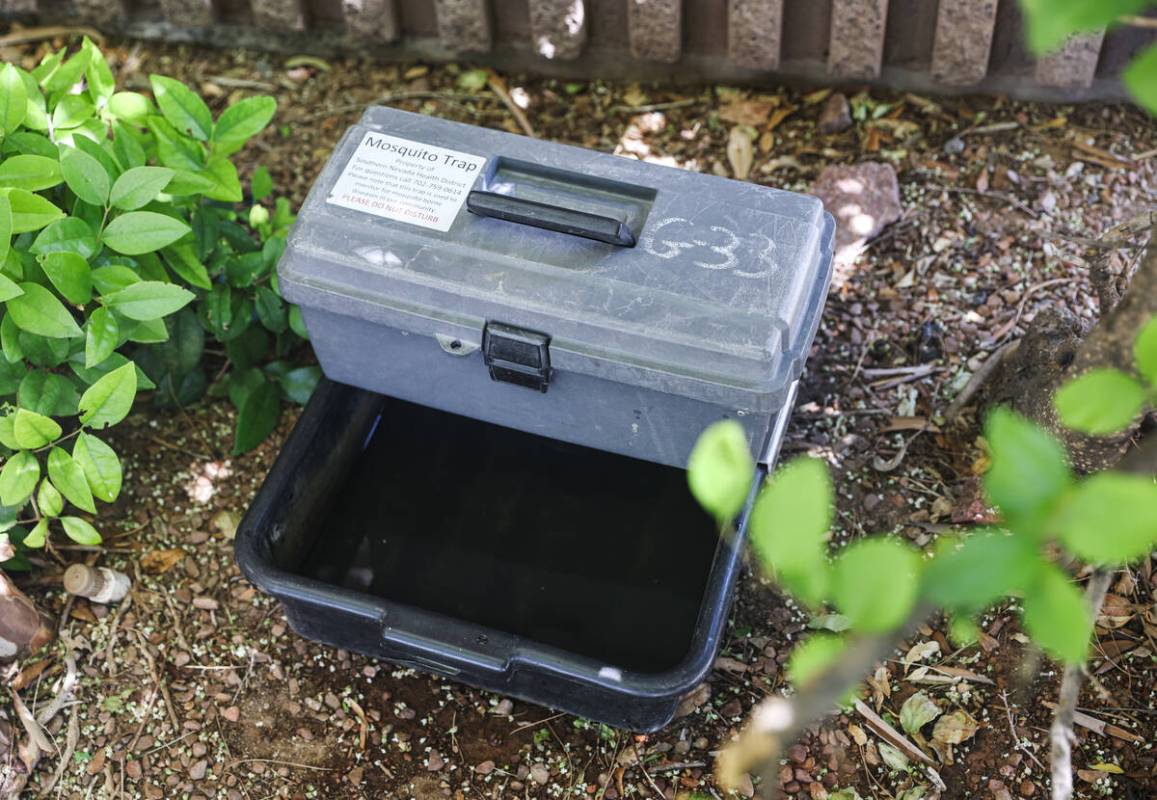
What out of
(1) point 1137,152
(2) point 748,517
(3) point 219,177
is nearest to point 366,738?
(2) point 748,517

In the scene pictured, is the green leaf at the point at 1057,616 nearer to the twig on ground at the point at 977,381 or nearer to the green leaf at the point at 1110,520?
the green leaf at the point at 1110,520

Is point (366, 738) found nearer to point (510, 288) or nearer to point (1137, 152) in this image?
point (510, 288)

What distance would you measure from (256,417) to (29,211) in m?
0.61

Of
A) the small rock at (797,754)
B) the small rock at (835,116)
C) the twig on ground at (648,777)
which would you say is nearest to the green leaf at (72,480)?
the twig on ground at (648,777)

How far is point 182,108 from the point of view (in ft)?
6.02

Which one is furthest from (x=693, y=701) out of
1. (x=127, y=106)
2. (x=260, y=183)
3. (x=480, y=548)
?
(x=127, y=106)

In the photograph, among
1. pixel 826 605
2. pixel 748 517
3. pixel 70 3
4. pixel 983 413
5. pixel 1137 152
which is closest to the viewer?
pixel 748 517

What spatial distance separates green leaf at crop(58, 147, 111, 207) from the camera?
5.34 feet

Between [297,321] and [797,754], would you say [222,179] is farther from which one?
[797,754]

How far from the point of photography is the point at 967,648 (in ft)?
6.05

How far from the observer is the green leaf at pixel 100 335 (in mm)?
1633

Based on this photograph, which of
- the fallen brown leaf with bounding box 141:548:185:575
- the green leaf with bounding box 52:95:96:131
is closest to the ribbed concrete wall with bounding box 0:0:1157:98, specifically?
the green leaf with bounding box 52:95:96:131

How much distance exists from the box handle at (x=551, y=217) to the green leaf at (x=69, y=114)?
2.27ft

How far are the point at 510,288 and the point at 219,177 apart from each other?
2.02 feet
